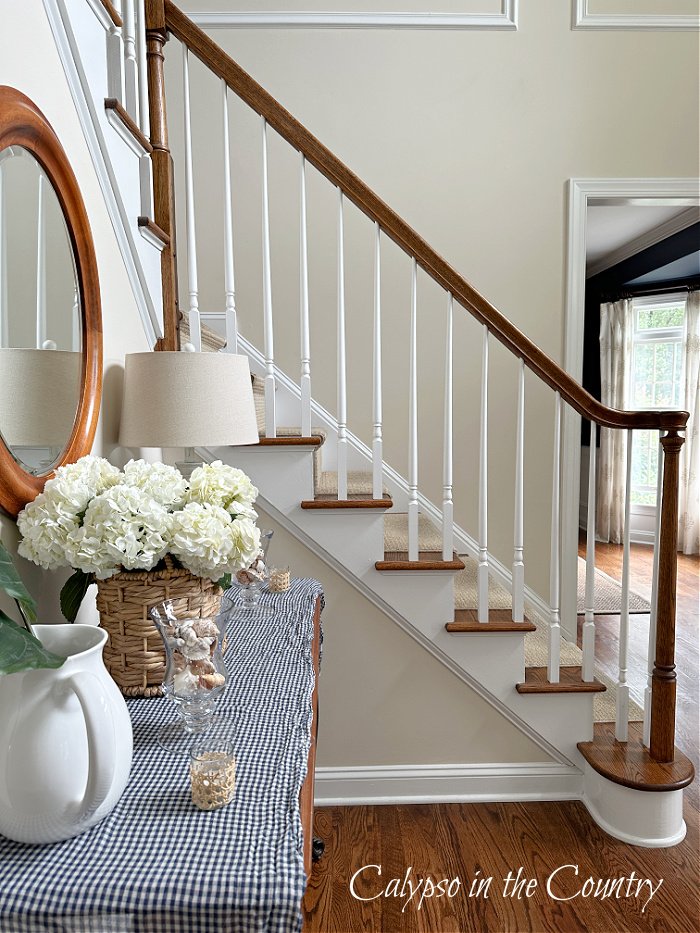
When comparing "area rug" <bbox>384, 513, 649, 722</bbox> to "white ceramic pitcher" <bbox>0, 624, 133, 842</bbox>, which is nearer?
"white ceramic pitcher" <bbox>0, 624, 133, 842</bbox>

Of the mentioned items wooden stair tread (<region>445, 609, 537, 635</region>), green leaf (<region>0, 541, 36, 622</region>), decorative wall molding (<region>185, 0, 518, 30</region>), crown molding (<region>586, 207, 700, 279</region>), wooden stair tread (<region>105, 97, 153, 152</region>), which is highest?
decorative wall molding (<region>185, 0, 518, 30</region>)

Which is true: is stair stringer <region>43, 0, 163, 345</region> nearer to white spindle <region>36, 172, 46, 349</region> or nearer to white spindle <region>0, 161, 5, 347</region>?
white spindle <region>36, 172, 46, 349</region>

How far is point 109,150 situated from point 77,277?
15.4 inches

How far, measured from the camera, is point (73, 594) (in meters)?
1.09

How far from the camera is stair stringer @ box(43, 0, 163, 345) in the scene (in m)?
1.37

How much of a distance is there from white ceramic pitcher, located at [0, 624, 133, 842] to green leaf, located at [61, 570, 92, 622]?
0.33 meters

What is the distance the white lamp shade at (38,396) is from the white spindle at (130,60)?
0.84 m

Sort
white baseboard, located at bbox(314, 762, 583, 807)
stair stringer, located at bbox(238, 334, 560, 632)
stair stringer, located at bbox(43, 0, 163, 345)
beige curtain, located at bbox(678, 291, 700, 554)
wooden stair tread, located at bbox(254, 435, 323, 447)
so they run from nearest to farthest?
stair stringer, located at bbox(43, 0, 163, 345) < wooden stair tread, located at bbox(254, 435, 323, 447) < white baseboard, located at bbox(314, 762, 583, 807) < stair stringer, located at bbox(238, 334, 560, 632) < beige curtain, located at bbox(678, 291, 700, 554)

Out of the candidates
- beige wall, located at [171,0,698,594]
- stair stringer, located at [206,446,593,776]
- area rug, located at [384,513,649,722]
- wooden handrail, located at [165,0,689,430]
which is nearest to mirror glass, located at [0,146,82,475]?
stair stringer, located at [206,446,593,776]

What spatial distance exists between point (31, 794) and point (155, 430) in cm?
82

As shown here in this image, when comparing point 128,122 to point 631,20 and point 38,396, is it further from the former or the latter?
point 631,20

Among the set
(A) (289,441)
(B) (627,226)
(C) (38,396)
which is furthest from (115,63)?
(B) (627,226)

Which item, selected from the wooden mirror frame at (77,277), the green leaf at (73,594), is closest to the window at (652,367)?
the wooden mirror frame at (77,277)

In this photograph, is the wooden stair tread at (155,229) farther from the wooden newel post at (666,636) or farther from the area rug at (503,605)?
the wooden newel post at (666,636)
